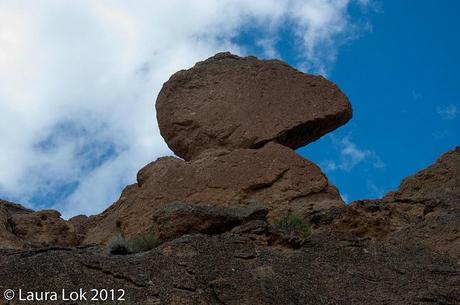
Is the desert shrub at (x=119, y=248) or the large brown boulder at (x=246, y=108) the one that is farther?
the large brown boulder at (x=246, y=108)

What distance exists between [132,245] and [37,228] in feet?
14.0

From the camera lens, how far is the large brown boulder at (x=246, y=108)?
2267 cm

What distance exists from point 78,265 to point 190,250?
5.88 feet

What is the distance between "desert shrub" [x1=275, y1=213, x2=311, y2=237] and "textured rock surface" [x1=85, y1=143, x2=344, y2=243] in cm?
151

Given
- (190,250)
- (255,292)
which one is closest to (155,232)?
(190,250)

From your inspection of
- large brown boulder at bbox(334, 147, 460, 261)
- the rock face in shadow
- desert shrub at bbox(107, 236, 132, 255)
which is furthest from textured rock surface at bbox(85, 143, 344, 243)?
desert shrub at bbox(107, 236, 132, 255)

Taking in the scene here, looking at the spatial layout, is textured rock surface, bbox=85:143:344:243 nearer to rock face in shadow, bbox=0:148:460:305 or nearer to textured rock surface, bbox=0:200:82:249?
textured rock surface, bbox=0:200:82:249

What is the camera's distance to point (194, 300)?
13633 mm

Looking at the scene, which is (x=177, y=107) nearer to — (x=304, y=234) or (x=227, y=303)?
(x=304, y=234)

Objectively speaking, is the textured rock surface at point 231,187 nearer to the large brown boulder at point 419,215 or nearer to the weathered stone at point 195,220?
the large brown boulder at point 419,215

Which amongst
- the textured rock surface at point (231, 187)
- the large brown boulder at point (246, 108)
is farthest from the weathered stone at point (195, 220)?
the large brown boulder at point (246, 108)

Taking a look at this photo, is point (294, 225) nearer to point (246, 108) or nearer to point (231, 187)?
point (231, 187)

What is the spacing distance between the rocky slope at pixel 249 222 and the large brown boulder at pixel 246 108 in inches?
1.4

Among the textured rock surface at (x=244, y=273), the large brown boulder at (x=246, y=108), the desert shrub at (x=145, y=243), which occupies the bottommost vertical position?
the textured rock surface at (x=244, y=273)
